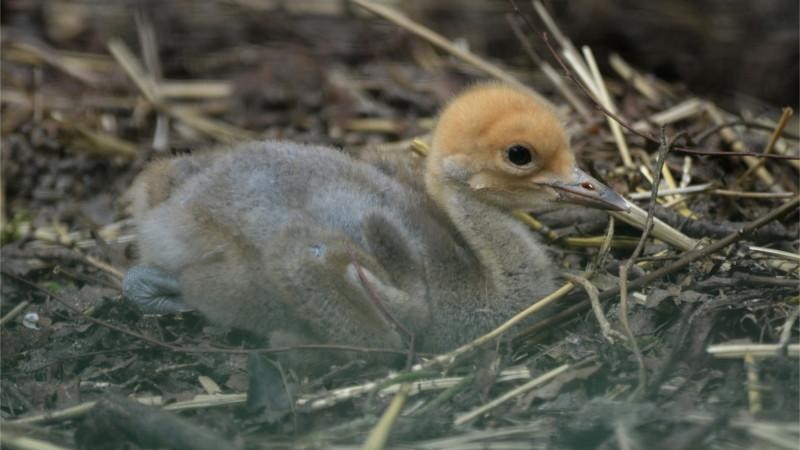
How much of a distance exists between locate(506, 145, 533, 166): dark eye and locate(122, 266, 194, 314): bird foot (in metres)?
1.26

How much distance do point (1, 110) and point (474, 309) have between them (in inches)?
136

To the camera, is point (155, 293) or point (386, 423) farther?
point (155, 293)

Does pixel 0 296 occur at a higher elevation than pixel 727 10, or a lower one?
lower

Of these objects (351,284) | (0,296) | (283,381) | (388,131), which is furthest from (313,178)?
(388,131)

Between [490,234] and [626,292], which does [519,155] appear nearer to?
[490,234]

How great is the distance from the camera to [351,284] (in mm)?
3877

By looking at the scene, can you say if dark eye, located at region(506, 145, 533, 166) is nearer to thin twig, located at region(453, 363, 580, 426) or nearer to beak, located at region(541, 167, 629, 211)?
beak, located at region(541, 167, 629, 211)

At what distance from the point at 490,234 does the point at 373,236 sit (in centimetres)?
47

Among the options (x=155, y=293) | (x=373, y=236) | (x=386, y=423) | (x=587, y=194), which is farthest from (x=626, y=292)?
(x=155, y=293)

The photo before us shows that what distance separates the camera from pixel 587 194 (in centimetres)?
409

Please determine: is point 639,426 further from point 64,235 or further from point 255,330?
point 64,235

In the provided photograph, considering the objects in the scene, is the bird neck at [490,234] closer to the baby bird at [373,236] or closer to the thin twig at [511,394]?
the baby bird at [373,236]

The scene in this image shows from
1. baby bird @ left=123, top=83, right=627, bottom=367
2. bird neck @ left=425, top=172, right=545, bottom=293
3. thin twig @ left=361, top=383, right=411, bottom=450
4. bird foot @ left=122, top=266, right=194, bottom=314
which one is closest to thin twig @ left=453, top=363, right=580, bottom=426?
thin twig @ left=361, top=383, right=411, bottom=450

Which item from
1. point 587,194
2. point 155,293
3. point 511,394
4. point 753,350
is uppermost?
point 587,194
